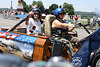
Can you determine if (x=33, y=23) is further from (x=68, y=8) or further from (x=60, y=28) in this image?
(x=68, y=8)

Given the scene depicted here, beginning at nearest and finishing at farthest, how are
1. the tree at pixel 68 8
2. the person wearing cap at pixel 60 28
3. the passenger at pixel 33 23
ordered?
1. the person wearing cap at pixel 60 28
2. the passenger at pixel 33 23
3. the tree at pixel 68 8

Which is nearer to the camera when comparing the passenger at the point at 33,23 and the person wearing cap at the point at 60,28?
the person wearing cap at the point at 60,28

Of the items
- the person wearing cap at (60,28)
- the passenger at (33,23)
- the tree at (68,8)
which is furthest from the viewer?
the tree at (68,8)

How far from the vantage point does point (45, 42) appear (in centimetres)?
383

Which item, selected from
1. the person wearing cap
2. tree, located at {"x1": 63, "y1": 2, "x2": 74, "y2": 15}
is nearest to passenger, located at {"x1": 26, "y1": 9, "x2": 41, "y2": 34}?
the person wearing cap

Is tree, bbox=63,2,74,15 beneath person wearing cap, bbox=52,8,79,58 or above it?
beneath

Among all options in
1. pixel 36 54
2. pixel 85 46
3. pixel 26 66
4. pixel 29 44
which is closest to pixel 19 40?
pixel 29 44

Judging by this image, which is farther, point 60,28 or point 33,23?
point 33,23

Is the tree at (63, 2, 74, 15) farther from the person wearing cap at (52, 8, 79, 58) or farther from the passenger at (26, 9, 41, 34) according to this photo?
the person wearing cap at (52, 8, 79, 58)

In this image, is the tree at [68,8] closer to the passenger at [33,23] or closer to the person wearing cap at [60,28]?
the passenger at [33,23]

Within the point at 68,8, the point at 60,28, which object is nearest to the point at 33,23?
the point at 60,28

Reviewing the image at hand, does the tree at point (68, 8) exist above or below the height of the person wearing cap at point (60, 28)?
below

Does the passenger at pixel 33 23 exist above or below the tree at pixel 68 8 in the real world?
above

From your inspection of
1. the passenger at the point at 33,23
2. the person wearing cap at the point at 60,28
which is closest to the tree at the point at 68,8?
the passenger at the point at 33,23
